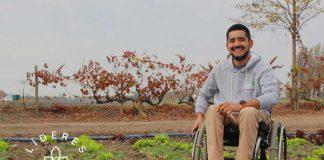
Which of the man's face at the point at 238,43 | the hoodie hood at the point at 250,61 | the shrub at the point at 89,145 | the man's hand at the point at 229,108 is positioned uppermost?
the man's face at the point at 238,43

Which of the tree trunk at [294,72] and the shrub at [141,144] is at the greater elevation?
the tree trunk at [294,72]

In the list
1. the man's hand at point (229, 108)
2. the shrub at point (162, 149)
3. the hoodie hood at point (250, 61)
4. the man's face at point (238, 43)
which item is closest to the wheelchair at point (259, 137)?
the man's hand at point (229, 108)

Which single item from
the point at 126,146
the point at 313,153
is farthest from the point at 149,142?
Answer: the point at 313,153

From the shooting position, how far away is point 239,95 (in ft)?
15.2

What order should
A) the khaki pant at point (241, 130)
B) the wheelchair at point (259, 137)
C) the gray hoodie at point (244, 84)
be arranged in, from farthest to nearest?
the gray hoodie at point (244, 84) → the wheelchair at point (259, 137) → the khaki pant at point (241, 130)

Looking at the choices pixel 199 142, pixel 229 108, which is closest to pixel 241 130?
pixel 229 108

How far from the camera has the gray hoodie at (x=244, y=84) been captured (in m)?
4.46

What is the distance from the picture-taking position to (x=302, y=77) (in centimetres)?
1992

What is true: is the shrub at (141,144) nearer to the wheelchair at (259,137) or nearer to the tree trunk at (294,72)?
the wheelchair at (259,137)

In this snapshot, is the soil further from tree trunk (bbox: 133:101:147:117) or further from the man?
the man

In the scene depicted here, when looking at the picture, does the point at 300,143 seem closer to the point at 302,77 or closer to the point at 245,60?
the point at 245,60

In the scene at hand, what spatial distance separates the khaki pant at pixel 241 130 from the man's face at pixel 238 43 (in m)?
0.49

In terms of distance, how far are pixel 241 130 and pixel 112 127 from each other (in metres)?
8.24

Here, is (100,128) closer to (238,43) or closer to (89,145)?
(89,145)
